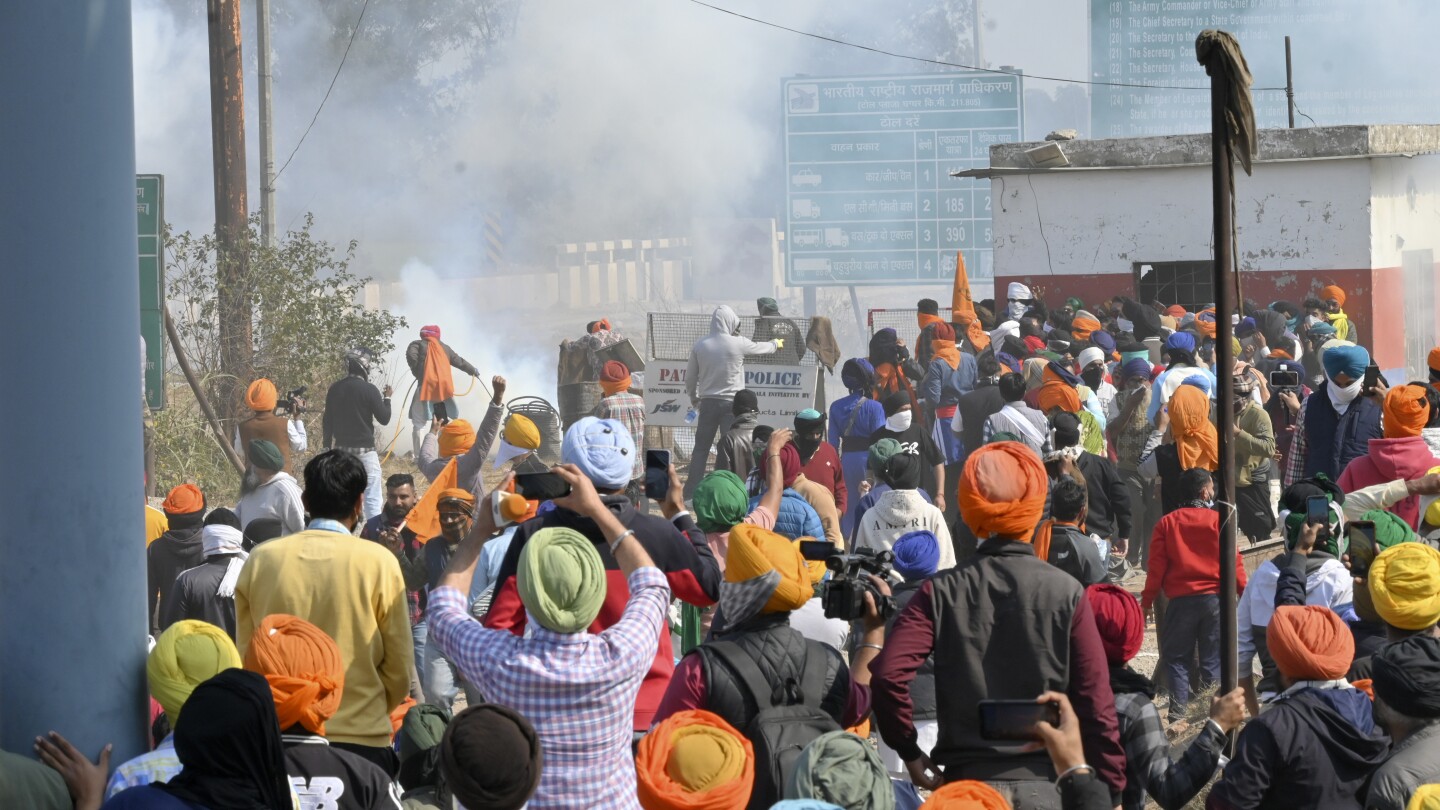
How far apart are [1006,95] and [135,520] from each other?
3036cm

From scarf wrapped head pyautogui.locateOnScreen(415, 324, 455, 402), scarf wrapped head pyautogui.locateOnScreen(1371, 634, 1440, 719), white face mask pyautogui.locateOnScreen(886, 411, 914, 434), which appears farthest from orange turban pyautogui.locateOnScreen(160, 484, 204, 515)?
scarf wrapped head pyautogui.locateOnScreen(415, 324, 455, 402)

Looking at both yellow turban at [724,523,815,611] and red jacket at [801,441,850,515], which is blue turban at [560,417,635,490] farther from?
red jacket at [801,441,850,515]

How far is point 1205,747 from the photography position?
3.95m

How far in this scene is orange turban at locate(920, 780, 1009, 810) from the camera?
3.27 m

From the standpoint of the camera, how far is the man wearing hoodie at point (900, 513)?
7.20 meters

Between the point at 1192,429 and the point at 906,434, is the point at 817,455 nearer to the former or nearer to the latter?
the point at 906,434

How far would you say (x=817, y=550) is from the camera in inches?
168

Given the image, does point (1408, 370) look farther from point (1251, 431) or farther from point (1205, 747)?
point (1205, 747)

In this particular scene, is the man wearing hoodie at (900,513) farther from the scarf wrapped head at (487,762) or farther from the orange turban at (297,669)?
the scarf wrapped head at (487,762)

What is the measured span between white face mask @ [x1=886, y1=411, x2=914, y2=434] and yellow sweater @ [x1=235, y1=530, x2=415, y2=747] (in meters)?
6.18

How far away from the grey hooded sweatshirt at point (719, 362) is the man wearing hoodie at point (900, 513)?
16.7ft

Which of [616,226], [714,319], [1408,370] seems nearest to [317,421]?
[714,319]

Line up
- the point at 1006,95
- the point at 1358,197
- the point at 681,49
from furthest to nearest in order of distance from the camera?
1. the point at 681,49
2. the point at 1006,95
3. the point at 1358,197

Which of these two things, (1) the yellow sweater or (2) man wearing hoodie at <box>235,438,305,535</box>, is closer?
(1) the yellow sweater
